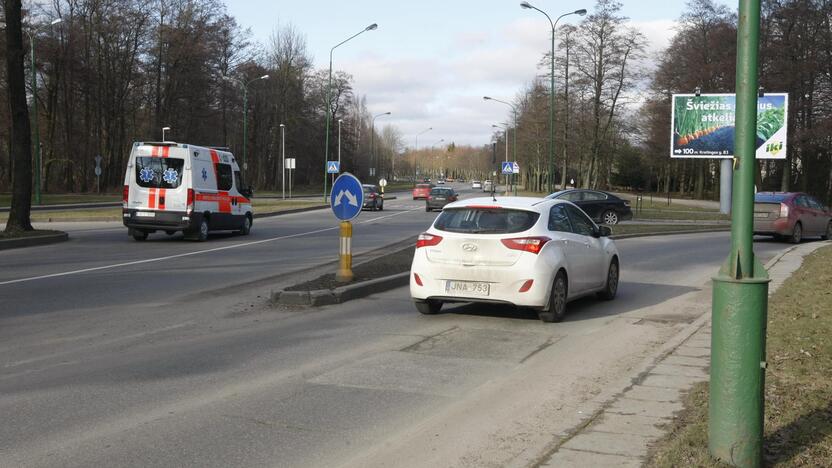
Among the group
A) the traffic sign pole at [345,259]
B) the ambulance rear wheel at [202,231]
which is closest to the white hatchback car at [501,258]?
the traffic sign pole at [345,259]

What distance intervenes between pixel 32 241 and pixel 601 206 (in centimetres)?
2222

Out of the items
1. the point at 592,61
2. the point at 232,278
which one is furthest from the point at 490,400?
the point at 592,61

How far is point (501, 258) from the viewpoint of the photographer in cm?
934

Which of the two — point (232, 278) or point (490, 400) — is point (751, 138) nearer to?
point (490, 400)

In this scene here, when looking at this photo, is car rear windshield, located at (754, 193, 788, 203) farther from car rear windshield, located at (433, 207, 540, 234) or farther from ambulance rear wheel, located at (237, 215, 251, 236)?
car rear windshield, located at (433, 207, 540, 234)

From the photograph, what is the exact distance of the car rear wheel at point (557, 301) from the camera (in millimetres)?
9508

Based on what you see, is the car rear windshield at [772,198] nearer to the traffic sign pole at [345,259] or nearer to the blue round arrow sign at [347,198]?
the blue round arrow sign at [347,198]

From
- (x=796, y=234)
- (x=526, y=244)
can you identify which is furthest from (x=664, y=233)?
(x=526, y=244)

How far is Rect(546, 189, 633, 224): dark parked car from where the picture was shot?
33.3 metres

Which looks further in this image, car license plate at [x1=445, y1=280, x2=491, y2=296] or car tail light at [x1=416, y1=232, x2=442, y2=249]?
car tail light at [x1=416, y1=232, x2=442, y2=249]

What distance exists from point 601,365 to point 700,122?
2894 cm

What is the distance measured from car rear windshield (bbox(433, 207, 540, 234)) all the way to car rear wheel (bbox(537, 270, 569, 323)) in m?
0.76

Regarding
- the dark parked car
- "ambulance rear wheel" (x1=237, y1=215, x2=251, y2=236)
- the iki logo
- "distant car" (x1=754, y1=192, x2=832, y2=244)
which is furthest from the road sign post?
the iki logo

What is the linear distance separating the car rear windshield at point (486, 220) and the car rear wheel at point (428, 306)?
0.95m
